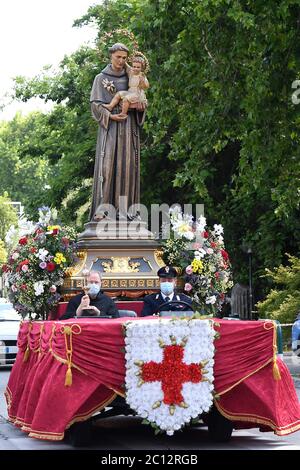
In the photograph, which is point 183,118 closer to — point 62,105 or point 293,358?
point 293,358

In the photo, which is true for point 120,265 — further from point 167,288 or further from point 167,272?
point 167,288

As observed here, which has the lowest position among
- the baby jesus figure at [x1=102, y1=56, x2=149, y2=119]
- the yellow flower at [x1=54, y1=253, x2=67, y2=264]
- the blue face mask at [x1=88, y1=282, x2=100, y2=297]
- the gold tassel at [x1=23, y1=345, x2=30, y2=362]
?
the gold tassel at [x1=23, y1=345, x2=30, y2=362]

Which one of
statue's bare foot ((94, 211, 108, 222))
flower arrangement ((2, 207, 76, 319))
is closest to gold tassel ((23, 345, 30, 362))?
flower arrangement ((2, 207, 76, 319))

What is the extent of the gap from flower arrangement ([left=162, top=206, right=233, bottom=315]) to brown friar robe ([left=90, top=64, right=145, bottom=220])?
81 centimetres

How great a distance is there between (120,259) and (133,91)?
2.18 meters

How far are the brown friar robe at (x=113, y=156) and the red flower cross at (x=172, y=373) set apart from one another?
4.42 meters

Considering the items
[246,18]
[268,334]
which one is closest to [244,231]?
[246,18]

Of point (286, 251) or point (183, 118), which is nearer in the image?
point (183, 118)

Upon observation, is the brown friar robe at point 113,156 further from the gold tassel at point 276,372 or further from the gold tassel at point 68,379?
the gold tassel at point 68,379

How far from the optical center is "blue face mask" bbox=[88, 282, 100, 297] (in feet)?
45.0

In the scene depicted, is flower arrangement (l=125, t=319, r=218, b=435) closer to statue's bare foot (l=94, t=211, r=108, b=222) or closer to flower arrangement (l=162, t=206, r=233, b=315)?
flower arrangement (l=162, t=206, r=233, b=315)

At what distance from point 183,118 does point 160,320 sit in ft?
45.6

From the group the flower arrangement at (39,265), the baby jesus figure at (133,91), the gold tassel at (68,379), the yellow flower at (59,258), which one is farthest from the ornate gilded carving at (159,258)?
the gold tassel at (68,379)
